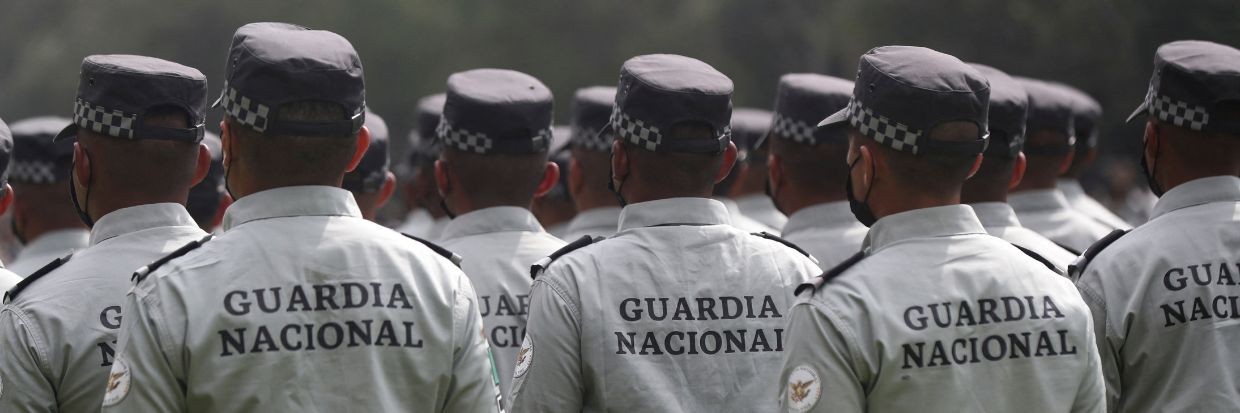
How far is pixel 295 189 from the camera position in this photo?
390 cm

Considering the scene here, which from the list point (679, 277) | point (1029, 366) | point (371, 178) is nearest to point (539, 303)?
point (679, 277)

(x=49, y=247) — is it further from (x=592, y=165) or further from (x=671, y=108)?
(x=671, y=108)

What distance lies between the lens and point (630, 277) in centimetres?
458

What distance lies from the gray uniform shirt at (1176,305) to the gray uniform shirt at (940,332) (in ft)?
1.83

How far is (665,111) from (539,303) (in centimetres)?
71

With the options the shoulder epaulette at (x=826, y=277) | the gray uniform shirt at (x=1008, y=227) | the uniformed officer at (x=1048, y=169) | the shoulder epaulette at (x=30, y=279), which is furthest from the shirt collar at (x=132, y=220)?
the uniformed officer at (x=1048, y=169)

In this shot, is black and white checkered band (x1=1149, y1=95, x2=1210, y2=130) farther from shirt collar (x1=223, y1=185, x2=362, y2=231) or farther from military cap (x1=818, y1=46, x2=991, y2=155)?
shirt collar (x1=223, y1=185, x2=362, y2=231)

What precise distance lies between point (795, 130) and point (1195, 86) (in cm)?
215

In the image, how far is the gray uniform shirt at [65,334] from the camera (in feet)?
13.7

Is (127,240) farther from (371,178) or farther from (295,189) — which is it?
(371,178)

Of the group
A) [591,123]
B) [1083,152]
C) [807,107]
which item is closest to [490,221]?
[591,123]

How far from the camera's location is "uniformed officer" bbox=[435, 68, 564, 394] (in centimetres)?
596

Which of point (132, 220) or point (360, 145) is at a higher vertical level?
point (360, 145)

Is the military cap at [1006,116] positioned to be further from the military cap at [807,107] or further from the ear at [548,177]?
the ear at [548,177]
